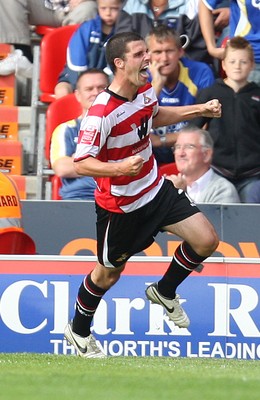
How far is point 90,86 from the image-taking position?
1121 centimetres

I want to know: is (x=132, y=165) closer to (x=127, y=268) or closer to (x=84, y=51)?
(x=127, y=268)

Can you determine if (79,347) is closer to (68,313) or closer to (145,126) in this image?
(68,313)

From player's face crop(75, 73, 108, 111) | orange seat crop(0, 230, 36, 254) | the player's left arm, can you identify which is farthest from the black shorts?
player's face crop(75, 73, 108, 111)

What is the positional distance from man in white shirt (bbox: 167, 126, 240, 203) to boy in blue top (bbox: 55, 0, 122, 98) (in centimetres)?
181

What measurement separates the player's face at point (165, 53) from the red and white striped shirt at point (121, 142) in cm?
335

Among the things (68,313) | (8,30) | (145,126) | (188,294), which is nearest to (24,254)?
(68,313)

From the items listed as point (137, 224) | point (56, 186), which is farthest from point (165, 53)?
point (137, 224)

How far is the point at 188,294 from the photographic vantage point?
9578 mm

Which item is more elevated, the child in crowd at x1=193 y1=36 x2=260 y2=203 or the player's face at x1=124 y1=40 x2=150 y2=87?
the player's face at x1=124 y1=40 x2=150 y2=87

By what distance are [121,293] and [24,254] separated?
94cm

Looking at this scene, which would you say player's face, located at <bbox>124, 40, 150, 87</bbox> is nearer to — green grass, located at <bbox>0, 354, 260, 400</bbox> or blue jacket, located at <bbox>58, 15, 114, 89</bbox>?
green grass, located at <bbox>0, 354, 260, 400</bbox>

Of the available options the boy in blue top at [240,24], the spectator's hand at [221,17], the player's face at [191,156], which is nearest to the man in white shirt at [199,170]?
the player's face at [191,156]

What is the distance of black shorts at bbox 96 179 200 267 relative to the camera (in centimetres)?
830

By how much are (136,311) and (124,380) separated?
2948 millimetres
